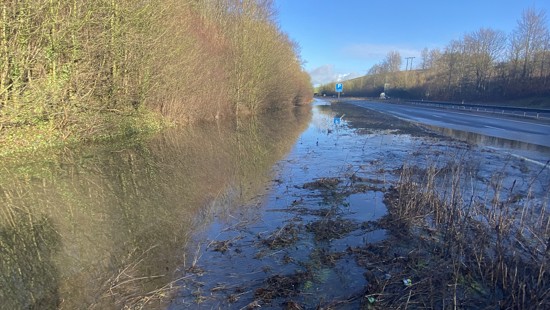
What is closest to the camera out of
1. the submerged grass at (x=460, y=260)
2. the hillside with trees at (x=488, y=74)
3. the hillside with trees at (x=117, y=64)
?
the submerged grass at (x=460, y=260)

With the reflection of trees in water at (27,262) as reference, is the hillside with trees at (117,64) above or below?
above

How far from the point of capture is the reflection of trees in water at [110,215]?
12.8 feet

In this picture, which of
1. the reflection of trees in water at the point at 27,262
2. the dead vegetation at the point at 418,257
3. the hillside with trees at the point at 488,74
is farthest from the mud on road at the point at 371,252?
the hillside with trees at the point at 488,74

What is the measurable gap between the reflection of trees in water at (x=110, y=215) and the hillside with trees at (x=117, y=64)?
1972 millimetres

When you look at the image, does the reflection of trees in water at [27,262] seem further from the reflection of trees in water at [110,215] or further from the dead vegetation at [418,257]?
the dead vegetation at [418,257]

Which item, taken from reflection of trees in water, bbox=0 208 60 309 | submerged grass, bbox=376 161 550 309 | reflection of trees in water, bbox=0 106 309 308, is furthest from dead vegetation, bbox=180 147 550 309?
reflection of trees in water, bbox=0 208 60 309

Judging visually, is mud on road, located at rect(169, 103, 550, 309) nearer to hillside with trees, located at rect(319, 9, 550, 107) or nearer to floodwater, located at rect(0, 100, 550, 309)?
floodwater, located at rect(0, 100, 550, 309)

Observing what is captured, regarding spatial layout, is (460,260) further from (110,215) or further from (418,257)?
(110,215)

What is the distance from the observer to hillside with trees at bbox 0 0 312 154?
10.5m

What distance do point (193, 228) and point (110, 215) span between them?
5.48 feet

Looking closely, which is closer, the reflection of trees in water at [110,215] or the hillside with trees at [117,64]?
the reflection of trees in water at [110,215]

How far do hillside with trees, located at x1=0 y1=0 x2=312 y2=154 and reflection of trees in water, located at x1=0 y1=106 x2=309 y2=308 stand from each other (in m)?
1.97

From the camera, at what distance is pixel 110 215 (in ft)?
20.0

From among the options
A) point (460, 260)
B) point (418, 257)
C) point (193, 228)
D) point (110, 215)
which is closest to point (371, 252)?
point (418, 257)
